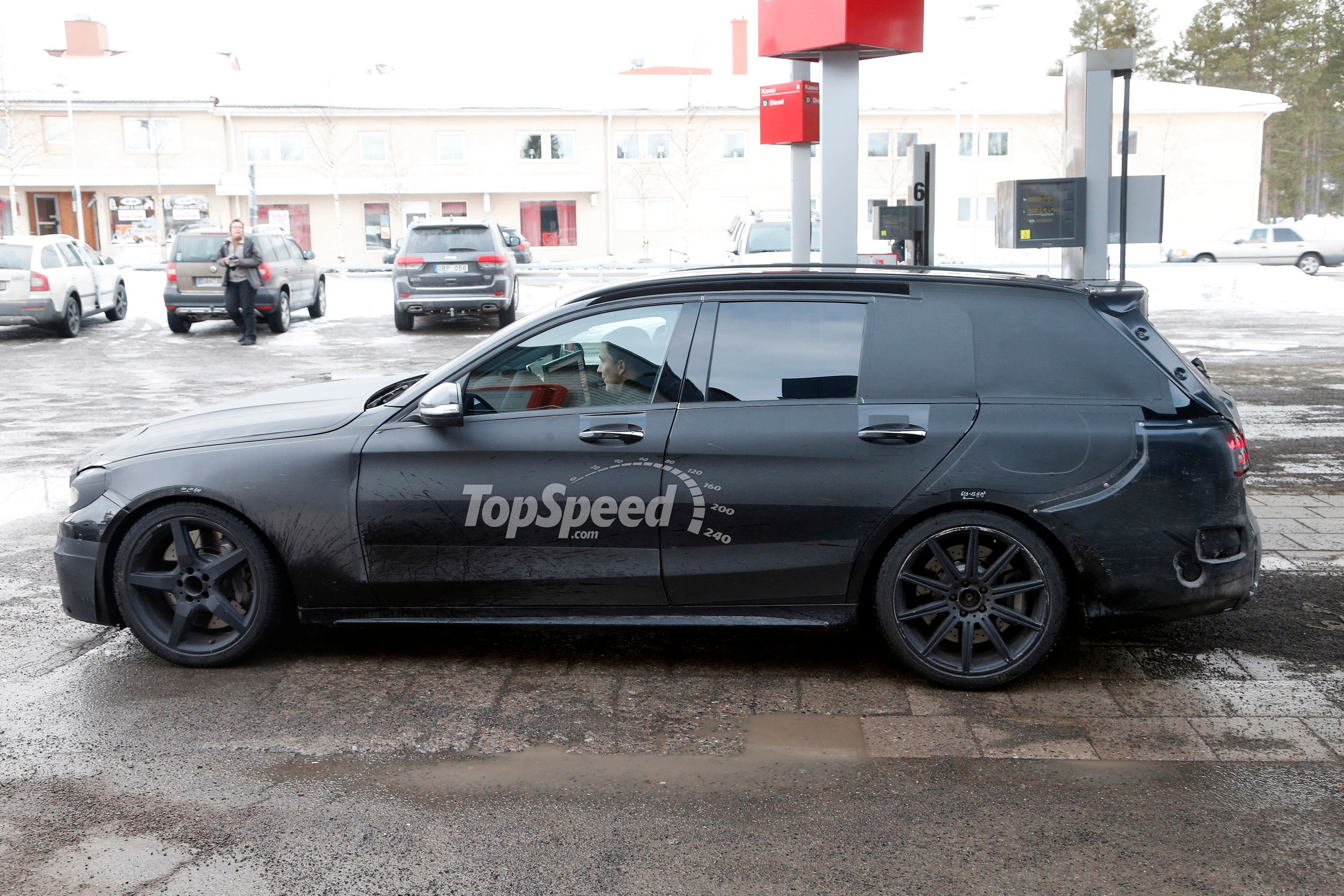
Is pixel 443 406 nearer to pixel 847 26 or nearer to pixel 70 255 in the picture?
pixel 847 26

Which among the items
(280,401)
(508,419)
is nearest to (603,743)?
(508,419)

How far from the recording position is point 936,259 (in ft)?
110

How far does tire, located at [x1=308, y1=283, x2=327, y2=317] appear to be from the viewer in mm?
23938

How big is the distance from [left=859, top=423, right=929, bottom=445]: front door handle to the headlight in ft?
10.4

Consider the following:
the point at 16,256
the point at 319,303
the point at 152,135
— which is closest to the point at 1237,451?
the point at 16,256

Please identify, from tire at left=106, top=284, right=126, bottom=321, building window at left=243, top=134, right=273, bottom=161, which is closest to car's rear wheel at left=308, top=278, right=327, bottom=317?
tire at left=106, top=284, right=126, bottom=321

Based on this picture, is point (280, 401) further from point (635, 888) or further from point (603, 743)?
point (635, 888)

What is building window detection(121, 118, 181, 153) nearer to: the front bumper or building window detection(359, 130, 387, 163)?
building window detection(359, 130, 387, 163)

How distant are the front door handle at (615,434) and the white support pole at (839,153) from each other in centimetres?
517

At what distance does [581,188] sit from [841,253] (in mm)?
41221

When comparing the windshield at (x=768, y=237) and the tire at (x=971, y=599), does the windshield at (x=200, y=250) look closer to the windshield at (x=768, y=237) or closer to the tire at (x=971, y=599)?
the windshield at (x=768, y=237)

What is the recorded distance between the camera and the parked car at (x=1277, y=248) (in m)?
38.8

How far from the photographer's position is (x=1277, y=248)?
39000 mm

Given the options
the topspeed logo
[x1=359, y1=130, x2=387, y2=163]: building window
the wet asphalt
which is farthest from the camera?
[x1=359, y1=130, x2=387, y2=163]: building window
